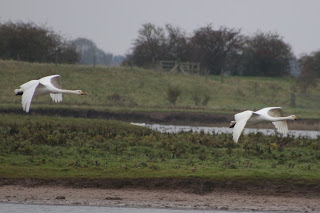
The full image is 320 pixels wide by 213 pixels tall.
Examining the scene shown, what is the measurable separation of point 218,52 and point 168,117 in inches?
1681

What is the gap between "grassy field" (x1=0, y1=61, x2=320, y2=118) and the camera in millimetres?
50406

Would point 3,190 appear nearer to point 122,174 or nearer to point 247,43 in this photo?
point 122,174

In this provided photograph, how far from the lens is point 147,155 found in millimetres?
20672

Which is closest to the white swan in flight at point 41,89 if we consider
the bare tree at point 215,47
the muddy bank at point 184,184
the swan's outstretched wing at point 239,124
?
the muddy bank at point 184,184

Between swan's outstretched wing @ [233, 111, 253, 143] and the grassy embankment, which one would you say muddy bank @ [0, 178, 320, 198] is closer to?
the grassy embankment

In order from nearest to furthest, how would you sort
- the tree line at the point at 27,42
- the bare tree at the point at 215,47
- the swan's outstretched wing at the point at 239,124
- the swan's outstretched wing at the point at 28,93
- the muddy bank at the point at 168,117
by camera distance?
1. the swan's outstretched wing at the point at 239,124
2. the swan's outstretched wing at the point at 28,93
3. the muddy bank at the point at 168,117
4. the tree line at the point at 27,42
5. the bare tree at the point at 215,47

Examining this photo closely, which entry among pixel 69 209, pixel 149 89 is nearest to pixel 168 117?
pixel 149 89

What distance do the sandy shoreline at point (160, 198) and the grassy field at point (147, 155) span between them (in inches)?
19.5

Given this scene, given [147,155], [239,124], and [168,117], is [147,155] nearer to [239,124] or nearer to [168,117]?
[239,124]

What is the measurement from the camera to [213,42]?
86.2m

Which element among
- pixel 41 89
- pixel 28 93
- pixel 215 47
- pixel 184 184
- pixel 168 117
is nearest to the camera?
pixel 184 184

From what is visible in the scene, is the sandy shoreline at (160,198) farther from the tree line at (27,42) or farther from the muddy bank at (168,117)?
the tree line at (27,42)

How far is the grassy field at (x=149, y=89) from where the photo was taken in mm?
50406

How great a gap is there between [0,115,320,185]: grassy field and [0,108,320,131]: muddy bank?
16011mm
